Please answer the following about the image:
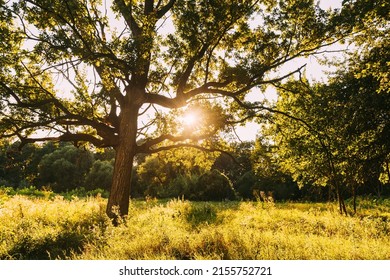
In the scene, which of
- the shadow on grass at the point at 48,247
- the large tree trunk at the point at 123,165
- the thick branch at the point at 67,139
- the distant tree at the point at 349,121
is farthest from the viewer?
the thick branch at the point at 67,139

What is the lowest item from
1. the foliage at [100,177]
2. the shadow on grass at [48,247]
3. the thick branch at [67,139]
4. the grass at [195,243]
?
the shadow on grass at [48,247]

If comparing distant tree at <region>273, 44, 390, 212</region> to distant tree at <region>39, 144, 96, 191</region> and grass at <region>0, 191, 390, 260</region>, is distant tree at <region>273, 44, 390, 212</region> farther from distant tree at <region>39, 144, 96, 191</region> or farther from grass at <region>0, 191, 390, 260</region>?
distant tree at <region>39, 144, 96, 191</region>

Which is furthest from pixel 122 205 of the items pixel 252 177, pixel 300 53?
pixel 252 177

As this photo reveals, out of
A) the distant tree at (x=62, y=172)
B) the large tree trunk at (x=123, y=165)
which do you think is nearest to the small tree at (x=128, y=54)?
the large tree trunk at (x=123, y=165)

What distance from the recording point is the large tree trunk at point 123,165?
10.3 meters

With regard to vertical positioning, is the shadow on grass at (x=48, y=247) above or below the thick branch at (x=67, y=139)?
below

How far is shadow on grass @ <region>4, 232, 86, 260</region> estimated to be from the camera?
6855 millimetres

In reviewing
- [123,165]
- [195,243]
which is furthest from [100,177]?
[195,243]

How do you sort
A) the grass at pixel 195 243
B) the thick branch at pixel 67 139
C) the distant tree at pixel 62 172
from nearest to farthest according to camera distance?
1. the grass at pixel 195 243
2. the thick branch at pixel 67 139
3. the distant tree at pixel 62 172

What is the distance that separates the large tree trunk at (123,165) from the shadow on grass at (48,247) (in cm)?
224

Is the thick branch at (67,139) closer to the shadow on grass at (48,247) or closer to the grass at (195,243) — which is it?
the grass at (195,243)

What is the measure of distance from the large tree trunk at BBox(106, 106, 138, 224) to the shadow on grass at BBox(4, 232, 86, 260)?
2.24 m

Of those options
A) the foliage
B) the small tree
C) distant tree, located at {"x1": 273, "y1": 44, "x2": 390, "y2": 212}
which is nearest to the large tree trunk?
the small tree

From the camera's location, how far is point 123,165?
415 inches
